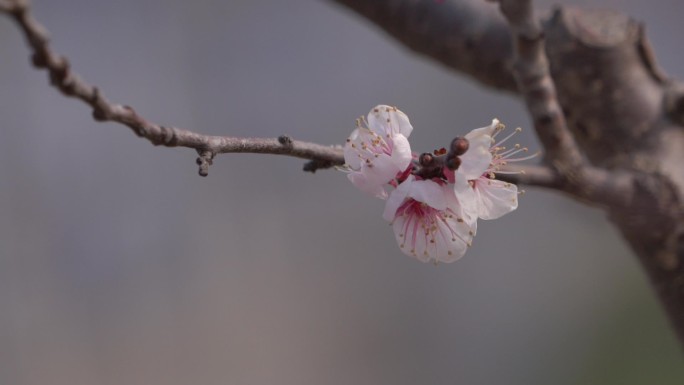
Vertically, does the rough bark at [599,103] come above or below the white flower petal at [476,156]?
above

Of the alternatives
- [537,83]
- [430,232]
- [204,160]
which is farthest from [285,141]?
[537,83]

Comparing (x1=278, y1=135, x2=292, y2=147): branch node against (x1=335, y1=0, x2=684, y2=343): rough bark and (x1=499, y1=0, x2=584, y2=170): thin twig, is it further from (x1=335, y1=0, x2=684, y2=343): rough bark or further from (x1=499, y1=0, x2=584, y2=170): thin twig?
(x1=335, y1=0, x2=684, y2=343): rough bark

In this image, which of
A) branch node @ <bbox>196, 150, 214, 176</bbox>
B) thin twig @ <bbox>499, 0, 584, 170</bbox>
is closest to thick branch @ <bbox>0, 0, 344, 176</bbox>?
branch node @ <bbox>196, 150, 214, 176</bbox>

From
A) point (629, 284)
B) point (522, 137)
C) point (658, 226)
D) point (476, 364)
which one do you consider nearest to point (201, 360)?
point (476, 364)

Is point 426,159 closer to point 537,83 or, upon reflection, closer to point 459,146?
point 459,146

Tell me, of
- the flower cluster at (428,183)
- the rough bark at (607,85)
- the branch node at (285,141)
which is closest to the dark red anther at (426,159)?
the flower cluster at (428,183)

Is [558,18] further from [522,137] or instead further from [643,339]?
[643,339]

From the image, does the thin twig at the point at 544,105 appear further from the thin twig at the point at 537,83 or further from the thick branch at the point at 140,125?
the thick branch at the point at 140,125
